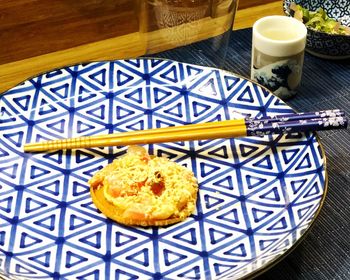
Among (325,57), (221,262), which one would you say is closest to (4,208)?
(221,262)

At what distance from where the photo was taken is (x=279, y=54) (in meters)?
1.10

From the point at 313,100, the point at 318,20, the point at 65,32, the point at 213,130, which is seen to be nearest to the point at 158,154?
the point at 213,130

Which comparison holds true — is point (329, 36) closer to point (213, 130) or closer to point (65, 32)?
point (213, 130)

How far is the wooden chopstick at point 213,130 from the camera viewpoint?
3.12ft

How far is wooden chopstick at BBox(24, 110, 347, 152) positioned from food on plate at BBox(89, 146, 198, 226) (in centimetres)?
4

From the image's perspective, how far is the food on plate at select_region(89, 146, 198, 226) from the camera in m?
0.86

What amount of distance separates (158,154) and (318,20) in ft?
1.63

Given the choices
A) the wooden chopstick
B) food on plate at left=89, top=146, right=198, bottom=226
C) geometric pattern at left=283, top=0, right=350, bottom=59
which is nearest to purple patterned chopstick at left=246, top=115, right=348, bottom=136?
the wooden chopstick

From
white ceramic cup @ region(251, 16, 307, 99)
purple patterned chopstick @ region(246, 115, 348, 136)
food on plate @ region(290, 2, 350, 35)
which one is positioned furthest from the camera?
food on plate @ region(290, 2, 350, 35)

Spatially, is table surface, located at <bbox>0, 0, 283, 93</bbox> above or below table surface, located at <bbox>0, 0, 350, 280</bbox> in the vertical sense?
above

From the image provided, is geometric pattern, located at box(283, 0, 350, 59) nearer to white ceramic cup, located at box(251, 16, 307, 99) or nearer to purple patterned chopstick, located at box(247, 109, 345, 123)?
white ceramic cup, located at box(251, 16, 307, 99)

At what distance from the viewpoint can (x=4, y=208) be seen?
2.94 ft

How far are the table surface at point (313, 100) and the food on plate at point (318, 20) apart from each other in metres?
0.06

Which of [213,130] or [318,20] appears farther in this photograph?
[318,20]
